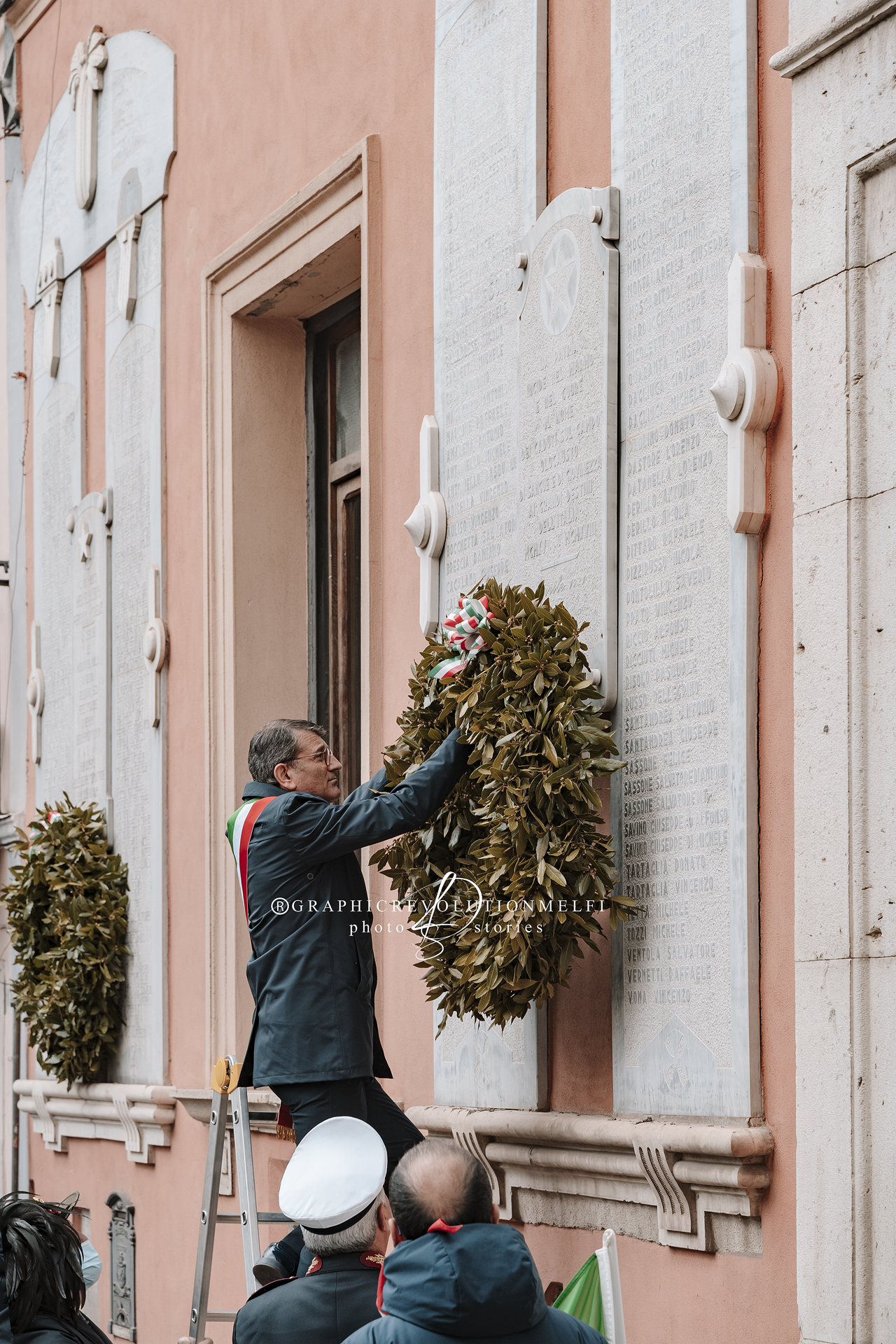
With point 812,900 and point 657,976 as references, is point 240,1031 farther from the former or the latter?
point 812,900

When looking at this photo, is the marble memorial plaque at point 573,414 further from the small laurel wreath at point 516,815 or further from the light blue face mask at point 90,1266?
the light blue face mask at point 90,1266

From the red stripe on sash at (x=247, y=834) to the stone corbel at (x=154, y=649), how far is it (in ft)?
11.1

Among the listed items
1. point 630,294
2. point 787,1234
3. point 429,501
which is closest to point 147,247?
point 429,501

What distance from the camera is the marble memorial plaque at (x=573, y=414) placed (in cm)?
522

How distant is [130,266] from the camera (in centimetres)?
928

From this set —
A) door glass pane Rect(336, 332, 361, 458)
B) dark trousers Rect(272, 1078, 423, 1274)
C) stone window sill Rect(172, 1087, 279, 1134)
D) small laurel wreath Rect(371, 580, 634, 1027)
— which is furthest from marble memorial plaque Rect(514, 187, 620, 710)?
door glass pane Rect(336, 332, 361, 458)

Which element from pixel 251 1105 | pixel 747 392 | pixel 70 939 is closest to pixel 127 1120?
pixel 70 939

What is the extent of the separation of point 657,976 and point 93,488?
581 centimetres

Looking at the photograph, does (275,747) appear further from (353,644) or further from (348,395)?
(348,395)

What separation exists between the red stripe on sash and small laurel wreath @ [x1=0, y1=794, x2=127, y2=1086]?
3604 mm

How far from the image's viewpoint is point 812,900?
4.30 m

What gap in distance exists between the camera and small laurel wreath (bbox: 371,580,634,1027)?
16.0 ft

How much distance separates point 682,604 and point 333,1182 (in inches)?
68.9

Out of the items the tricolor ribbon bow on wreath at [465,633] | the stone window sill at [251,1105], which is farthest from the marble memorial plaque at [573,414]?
the stone window sill at [251,1105]
